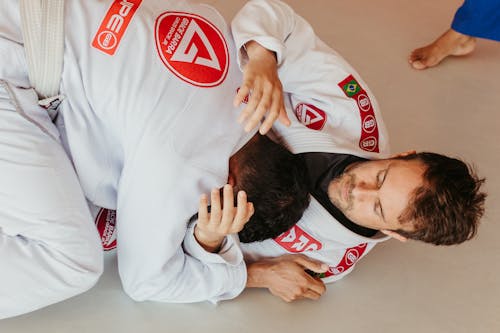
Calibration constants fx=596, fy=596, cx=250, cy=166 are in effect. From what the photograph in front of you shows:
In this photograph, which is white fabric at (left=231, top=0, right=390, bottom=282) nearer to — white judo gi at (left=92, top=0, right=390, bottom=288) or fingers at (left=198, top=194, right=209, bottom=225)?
white judo gi at (left=92, top=0, right=390, bottom=288)

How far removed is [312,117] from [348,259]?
304 mm

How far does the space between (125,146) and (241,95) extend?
8.5 inches

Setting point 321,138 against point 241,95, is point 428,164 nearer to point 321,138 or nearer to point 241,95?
point 321,138

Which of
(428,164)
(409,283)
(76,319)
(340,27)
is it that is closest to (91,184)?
(76,319)

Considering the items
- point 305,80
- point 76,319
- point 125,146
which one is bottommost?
point 76,319

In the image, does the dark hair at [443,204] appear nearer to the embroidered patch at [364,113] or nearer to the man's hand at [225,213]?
the embroidered patch at [364,113]

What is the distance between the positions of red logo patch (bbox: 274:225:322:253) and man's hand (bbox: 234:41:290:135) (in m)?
0.29

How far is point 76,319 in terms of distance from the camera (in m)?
1.09

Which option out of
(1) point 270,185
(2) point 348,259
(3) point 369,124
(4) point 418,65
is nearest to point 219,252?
(1) point 270,185

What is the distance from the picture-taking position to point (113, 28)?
0.97m

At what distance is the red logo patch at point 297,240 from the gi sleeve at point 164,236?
11 cm

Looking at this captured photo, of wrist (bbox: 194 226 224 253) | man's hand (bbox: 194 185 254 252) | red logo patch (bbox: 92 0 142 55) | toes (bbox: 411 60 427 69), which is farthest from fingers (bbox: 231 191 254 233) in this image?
toes (bbox: 411 60 427 69)

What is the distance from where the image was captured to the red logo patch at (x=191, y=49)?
3.26 ft

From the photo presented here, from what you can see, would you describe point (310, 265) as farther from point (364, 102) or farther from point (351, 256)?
point (364, 102)
